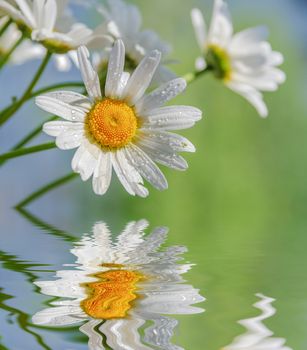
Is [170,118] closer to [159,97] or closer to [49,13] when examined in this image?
[159,97]

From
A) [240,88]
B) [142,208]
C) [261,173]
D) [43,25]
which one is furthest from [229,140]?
[43,25]

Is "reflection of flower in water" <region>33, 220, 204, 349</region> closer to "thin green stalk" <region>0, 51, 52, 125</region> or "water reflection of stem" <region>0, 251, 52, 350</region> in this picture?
"water reflection of stem" <region>0, 251, 52, 350</region>

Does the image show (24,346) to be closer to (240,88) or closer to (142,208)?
(240,88)

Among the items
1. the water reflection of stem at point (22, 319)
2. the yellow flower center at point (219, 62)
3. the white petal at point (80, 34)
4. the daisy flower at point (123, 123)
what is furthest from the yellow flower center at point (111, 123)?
the yellow flower center at point (219, 62)

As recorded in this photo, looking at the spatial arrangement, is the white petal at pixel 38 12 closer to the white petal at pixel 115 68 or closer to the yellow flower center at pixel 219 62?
the white petal at pixel 115 68

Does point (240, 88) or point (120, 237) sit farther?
point (240, 88)

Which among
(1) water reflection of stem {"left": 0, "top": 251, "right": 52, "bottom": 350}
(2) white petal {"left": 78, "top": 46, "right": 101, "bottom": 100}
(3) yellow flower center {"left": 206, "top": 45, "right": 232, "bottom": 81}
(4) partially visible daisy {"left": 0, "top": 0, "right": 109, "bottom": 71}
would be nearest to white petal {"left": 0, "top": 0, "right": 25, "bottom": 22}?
(4) partially visible daisy {"left": 0, "top": 0, "right": 109, "bottom": 71}
